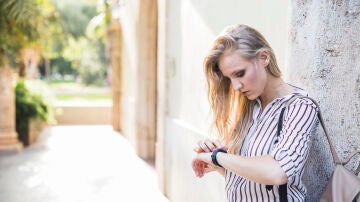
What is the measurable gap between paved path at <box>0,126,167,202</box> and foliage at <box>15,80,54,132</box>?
65cm

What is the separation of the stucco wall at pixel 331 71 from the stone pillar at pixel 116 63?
10768mm

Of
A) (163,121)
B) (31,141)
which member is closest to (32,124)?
(31,141)

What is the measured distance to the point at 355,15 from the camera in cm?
184

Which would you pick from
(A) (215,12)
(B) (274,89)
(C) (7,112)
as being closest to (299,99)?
(B) (274,89)

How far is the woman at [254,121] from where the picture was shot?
153 cm

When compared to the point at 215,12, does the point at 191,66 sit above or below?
below

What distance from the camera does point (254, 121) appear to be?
5.85 ft

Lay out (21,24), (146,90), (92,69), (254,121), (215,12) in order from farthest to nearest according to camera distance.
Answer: (92,69) → (21,24) → (146,90) → (215,12) → (254,121)

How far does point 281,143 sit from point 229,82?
40cm

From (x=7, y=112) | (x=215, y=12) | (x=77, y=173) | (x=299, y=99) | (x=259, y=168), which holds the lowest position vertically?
(x=77, y=173)

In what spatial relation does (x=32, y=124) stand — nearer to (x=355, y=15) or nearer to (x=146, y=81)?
(x=146, y=81)

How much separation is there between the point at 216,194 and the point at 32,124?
23.3ft

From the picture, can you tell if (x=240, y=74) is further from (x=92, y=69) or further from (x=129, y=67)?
(x=92, y=69)

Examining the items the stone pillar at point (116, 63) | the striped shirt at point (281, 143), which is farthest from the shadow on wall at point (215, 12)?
the stone pillar at point (116, 63)
